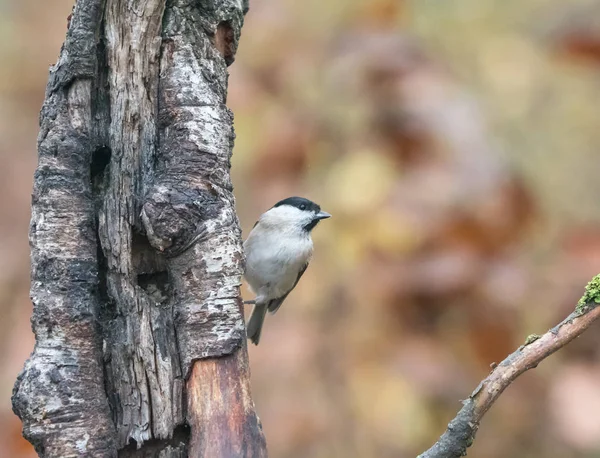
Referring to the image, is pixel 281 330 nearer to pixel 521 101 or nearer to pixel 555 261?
pixel 555 261

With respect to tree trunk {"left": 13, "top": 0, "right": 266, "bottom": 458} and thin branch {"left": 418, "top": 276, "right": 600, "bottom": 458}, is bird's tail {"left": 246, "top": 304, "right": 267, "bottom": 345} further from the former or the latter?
thin branch {"left": 418, "top": 276, "right": 600, "bottom": 458}

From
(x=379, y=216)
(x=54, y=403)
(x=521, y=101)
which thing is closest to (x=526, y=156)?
(x=521, y=101)

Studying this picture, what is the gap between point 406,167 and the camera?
9.14 ft

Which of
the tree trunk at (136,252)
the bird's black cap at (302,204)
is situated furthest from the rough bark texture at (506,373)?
the bird's black cap at (302,204)

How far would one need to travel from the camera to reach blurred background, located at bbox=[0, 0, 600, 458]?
2.66 m

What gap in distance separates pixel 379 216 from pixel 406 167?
0.70 ft

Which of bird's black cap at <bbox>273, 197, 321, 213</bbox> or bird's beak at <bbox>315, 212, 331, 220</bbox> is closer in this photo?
bird's beak at <bbox>315, 212, 331, 220</bbox>

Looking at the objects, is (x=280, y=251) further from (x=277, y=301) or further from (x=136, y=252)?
(x=136, y=252)

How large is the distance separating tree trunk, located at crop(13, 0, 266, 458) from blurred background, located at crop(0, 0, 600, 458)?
948 mm

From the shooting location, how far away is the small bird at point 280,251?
12.6ft

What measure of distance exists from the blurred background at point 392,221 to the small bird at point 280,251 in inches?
17.1

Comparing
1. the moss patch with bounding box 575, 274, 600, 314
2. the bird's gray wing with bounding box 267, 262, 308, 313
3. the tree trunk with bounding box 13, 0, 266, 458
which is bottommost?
the moss patch with bounding box 575, 274, 600, 314

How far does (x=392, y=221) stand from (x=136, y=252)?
1151 millimetres

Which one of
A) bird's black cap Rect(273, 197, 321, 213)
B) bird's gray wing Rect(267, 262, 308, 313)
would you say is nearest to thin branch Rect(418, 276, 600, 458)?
bird's black cap Rect(273, 197, 321, 213)
